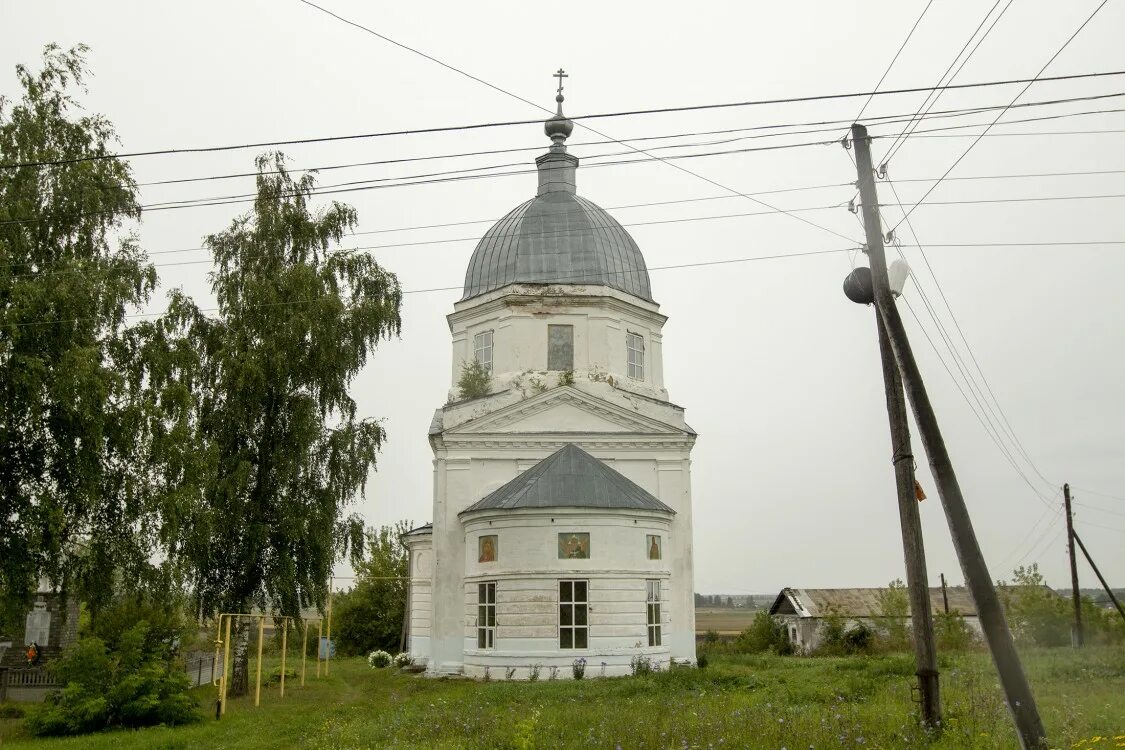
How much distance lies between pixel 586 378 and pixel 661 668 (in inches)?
315

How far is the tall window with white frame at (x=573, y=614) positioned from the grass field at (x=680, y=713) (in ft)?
2.61

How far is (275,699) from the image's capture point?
1967cm

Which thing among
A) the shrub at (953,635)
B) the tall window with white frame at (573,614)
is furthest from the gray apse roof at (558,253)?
the shrub at (953,635)

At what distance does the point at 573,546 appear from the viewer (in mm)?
21641

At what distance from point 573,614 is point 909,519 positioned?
12.0 metres

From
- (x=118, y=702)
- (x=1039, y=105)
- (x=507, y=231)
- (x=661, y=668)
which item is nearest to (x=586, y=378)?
(x=507, y=231)

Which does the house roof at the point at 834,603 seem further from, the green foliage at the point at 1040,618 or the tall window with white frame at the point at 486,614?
the tall window with white frame at the point at 486,614

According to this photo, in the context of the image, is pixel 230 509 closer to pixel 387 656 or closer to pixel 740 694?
pixel 740 694

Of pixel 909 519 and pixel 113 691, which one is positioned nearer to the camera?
pixel 909 519

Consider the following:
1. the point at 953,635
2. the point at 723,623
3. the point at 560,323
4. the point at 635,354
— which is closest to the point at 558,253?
the point at 560,323

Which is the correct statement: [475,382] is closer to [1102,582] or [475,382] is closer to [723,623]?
[1102,582]

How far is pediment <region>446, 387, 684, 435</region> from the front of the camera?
2469 cm

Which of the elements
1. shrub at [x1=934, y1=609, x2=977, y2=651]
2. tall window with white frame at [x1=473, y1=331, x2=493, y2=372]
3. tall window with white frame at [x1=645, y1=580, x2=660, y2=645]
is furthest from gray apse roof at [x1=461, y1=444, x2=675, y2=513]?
shrub at [x1=934, y1=609, x2=977, y2=651]

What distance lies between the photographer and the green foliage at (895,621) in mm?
33312
